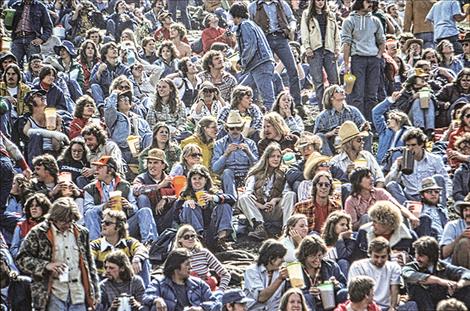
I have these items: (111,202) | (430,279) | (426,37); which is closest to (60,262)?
(111,202)

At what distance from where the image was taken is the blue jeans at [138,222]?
13.1m

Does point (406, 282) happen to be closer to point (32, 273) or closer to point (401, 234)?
point (401, 234)

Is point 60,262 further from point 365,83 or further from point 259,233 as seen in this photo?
point 365,83

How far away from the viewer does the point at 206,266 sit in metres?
12.4

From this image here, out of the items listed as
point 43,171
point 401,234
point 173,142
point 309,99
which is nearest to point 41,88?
point 173,142

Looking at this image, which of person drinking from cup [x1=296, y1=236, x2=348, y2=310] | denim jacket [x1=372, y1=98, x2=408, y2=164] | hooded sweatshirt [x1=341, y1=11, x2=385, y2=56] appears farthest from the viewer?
hooded sweatshirt [x1=341, y1=11, x2=385, y2=56]

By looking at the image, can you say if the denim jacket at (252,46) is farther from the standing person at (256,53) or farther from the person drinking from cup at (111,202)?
the person drinking from cup at (111,202)

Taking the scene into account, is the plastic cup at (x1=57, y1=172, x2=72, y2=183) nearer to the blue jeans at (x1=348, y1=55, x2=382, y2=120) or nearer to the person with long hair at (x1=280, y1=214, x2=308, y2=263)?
the person with long hair at (x1=280, y1=214, x2=308, y2=263)

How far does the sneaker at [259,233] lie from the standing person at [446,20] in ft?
24.2

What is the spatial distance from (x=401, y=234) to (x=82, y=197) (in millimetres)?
3458

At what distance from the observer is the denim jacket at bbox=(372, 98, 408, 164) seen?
1540cm

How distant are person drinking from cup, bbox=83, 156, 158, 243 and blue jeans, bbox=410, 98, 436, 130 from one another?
15.1 feet

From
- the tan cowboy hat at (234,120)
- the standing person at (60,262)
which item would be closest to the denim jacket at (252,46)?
the tan cowboy hat at (234,120)

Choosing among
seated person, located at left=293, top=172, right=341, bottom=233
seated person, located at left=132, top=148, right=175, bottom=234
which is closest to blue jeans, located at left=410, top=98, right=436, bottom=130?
seated person, located at left=293, top=172, right=341, bottom=233
